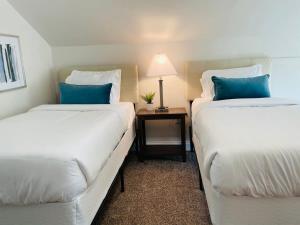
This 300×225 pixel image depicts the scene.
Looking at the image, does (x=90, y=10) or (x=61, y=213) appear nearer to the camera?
(x=61, y=213)

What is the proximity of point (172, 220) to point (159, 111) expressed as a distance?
58.8 inches

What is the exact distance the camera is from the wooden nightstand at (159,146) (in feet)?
10.2

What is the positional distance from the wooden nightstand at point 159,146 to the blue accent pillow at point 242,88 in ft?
1.62

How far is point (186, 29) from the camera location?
3250 millimetres

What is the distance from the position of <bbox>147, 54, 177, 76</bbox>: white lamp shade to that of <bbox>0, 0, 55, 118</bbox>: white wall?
1431mm

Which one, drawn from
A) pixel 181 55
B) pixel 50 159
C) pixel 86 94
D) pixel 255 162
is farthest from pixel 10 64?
pixel 255 162

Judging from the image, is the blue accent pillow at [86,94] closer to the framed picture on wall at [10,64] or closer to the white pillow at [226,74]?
the framed picture on wall at [10,64]

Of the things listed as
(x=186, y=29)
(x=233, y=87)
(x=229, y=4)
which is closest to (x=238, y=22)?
(x=229, y=4)

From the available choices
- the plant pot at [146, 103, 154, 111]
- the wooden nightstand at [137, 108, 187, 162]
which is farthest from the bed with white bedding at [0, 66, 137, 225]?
the plant pot at [146, 103, 154, 111]

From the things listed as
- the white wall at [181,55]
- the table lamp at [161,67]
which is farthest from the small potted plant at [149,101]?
the table lamp at [161,67]

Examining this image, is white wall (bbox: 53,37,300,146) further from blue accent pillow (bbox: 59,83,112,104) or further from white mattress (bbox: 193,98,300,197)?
white mattress (bbox: 193,98,300,197)

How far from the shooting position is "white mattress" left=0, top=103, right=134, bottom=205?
4.66 feet

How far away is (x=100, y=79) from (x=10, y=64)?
0.98m

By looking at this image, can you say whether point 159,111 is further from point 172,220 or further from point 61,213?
point 61,213
